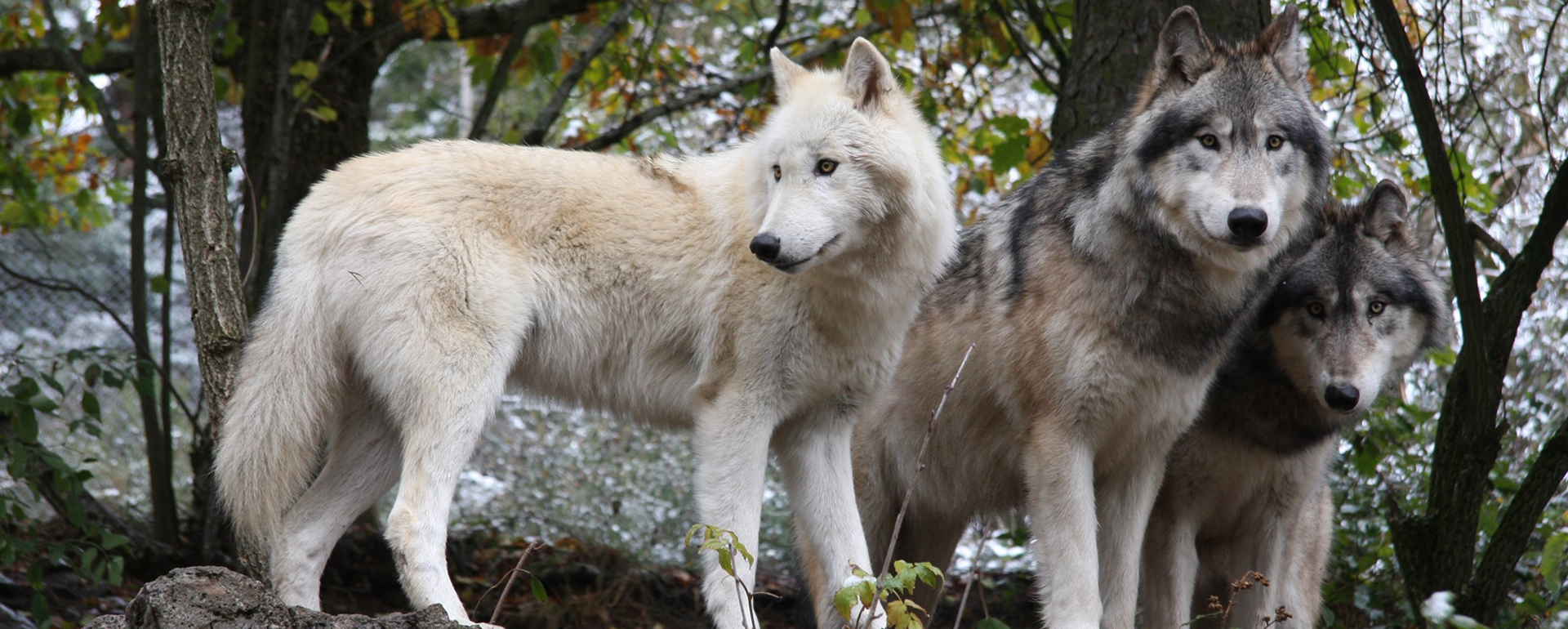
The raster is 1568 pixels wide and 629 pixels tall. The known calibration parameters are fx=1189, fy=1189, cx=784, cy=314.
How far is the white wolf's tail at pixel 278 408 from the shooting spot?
11.0 feet

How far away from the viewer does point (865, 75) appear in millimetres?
3646

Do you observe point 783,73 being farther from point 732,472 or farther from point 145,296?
point 145,296

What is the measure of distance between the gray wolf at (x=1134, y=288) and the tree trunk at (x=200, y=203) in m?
2.49

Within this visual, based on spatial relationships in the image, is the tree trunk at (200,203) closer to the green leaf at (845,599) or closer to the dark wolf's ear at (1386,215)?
the green leaf at (845,599)

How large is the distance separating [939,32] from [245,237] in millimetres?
4053

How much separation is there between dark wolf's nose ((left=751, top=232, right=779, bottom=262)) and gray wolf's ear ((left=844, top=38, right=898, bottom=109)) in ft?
2.11

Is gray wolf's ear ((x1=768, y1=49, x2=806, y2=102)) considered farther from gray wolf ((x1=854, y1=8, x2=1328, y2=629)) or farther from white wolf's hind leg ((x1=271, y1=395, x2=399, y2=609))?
→ white wolf's hind leg ((x1=271, y1=395, x2=399, y2=609))

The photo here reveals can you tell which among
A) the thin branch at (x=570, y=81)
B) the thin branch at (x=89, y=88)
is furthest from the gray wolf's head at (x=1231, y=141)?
the thin branch at (x=89, y=88)

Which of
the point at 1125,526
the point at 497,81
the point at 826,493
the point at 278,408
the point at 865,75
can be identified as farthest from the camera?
the point at 497,81

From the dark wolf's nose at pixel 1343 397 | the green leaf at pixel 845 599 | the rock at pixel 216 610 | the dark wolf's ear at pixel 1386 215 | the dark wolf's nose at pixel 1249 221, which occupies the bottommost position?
the rock at pixel 216 610

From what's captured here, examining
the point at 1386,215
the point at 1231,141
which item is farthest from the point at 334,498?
the point at 1386,215

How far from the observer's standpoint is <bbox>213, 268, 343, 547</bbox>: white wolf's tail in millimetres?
3363

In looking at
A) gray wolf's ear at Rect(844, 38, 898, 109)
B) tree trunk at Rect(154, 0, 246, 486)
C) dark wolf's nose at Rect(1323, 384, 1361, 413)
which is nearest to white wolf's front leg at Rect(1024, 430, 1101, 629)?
dark wolf's nose at Rect(1323, 384, 1361, 413)

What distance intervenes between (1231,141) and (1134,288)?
54cm
